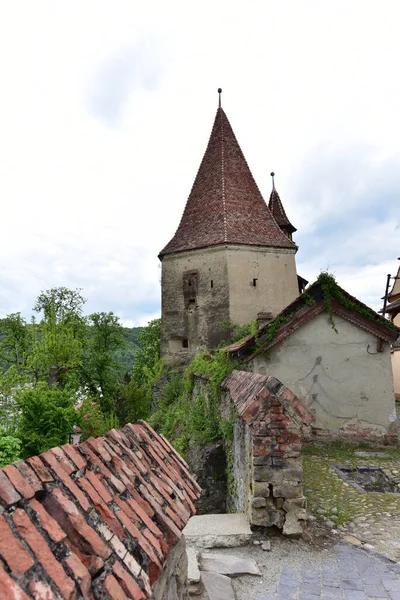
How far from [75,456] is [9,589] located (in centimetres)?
77

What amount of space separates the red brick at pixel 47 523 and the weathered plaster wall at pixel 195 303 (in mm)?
16863

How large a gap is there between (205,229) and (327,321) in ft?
37.1

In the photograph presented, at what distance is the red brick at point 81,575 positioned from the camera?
1.25 m

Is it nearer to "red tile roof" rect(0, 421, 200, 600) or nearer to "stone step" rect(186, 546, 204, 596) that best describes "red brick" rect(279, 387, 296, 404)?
"stone step" rect(186, 546, 204, 596)

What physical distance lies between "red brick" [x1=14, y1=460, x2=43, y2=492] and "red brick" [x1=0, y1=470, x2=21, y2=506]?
0.30 feet

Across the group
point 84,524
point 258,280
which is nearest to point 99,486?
point 84,524

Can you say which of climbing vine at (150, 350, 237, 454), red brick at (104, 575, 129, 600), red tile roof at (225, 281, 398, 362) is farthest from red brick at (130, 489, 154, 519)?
red tile roof at (225, 281, 398, 362)

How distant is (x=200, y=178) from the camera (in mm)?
22031

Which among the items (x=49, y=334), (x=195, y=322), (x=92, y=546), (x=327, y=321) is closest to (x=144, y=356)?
(x=49, y=334)

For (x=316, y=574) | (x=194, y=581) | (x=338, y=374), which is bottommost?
(x=316, y=574)

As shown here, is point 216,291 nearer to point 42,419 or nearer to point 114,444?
point 42,419

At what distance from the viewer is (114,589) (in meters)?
1.36

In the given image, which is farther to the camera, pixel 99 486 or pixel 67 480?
pixel 99 486

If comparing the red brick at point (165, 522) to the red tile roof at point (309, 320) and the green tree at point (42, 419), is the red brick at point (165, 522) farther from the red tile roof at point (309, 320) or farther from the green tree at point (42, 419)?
the green tree at point (42, 419)
